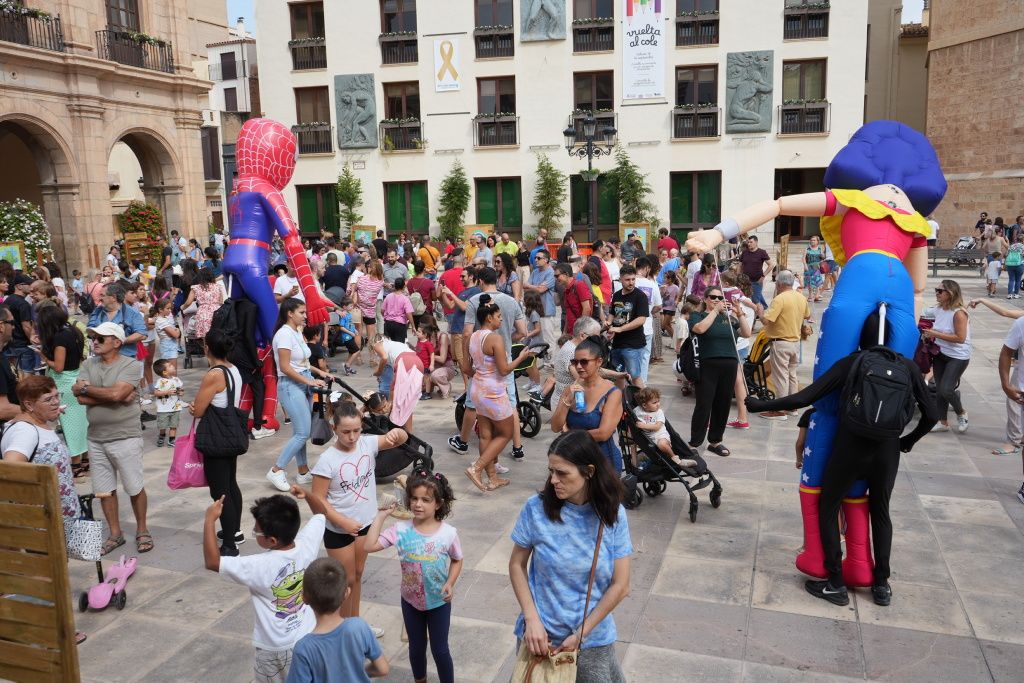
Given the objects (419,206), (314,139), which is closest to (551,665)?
(419,206)

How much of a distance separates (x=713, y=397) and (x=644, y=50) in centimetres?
2213

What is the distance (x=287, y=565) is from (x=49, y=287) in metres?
8.06

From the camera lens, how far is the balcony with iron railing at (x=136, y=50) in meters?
21.7

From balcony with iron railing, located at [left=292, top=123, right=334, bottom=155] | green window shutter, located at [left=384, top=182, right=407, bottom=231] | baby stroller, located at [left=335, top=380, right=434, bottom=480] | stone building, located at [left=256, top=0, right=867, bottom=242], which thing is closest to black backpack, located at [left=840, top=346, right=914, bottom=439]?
baby stroller, located at [left=335, top=380, right=434, bottom=480]

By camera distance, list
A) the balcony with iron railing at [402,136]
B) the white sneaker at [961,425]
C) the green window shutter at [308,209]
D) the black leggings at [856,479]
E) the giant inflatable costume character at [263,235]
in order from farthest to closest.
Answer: the green window shutter at [308,209] → the balcony with iron railing at [402,136] → the giant inflatable costume character at [263,235] → the white sneaker at [961,425] → the black leggings at [856,479]

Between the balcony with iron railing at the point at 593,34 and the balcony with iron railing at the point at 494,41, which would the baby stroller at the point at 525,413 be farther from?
the balcony with iron railing at the point at 494,41

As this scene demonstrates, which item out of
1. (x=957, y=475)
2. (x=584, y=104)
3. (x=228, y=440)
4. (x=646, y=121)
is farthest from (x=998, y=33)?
(x=228, y=440)

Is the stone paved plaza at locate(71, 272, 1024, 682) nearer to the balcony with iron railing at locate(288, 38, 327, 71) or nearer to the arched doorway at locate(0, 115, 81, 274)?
the arched doorway at locate(0, 115, 81, 274)

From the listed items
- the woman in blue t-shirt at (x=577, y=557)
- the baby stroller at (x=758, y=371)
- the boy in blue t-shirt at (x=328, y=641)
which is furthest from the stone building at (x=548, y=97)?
the boy in blue t-shirt at (x=328, y=641)

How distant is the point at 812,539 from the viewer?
5.30 meters

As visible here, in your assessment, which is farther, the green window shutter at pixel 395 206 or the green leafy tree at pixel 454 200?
the green window shutter at pixel 395 206

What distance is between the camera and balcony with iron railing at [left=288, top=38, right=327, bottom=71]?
29.5 m

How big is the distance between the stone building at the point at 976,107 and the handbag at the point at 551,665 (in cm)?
3029

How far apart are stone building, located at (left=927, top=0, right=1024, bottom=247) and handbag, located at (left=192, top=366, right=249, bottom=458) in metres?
29.7
